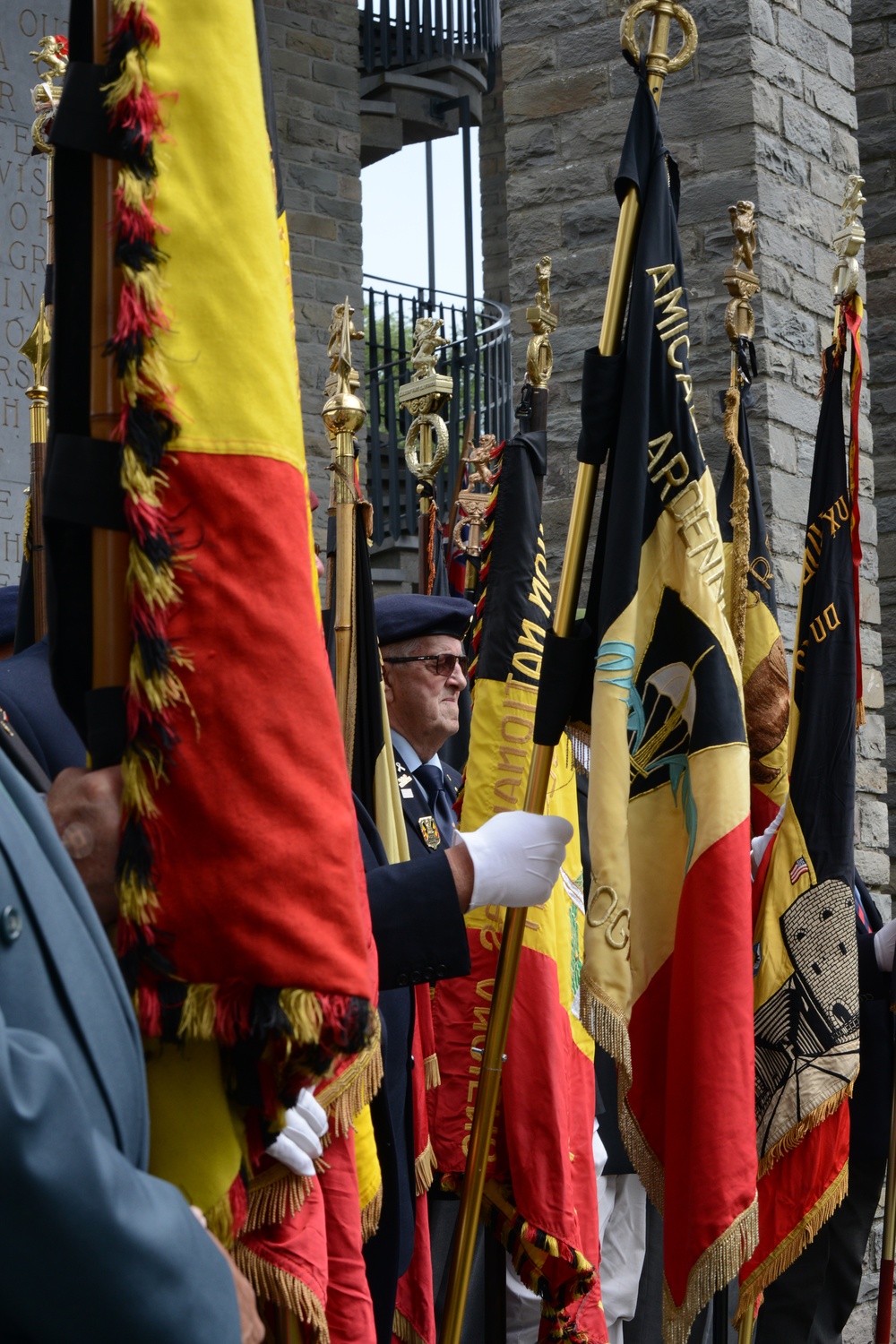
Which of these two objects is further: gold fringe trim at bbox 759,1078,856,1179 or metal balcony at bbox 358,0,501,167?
metal balcony at bbox 358,0,501,167

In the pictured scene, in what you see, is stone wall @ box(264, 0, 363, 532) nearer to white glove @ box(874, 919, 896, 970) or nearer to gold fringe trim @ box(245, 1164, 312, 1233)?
white glove @ box(874, 919, 896, 970)

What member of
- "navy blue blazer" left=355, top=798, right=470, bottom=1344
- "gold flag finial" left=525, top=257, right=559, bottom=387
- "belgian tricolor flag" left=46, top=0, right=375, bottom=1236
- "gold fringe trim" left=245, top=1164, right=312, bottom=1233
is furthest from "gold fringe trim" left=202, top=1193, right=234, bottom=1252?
"gold flag finial" left=525, top=257, right=559, bottom=387

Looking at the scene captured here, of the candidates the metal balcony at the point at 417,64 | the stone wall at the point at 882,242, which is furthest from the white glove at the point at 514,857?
the metal balcony at the point at 417,64

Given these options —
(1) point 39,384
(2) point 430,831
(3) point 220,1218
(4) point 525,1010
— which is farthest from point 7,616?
(3) point 220,1218

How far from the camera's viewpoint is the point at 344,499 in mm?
3236

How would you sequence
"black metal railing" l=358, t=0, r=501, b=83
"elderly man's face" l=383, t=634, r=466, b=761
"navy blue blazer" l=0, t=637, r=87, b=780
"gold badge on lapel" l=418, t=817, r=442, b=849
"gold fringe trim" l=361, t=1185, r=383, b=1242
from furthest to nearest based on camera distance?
"black metal railing" l=358, t=0, r=501, b=83 → "elderly man's face" l=383, t=634, r=466, b=761 → "gold badge on lapel" l=418, t=817, r=442, b=849 → "gold fringe trim" l=361, t=1185, r=383, b=1242 → "navy blue blazer" l=0, t=637, r=87, b=780

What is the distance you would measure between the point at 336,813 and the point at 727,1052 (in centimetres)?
162

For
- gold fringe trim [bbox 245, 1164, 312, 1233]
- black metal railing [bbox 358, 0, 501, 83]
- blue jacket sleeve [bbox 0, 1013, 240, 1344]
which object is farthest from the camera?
black metal railing [bbox 358, 0, 501, 83]

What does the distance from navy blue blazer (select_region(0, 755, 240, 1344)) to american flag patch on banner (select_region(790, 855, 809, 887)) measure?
9.20 ft

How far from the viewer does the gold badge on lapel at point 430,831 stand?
3.67 meters

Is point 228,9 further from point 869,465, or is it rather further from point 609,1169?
point 869,465

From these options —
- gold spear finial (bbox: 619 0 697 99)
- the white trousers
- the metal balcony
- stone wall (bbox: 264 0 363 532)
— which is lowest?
the white trousers

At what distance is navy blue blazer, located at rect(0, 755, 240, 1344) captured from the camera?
1.09 m

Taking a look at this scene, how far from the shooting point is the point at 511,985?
8.79 feet
